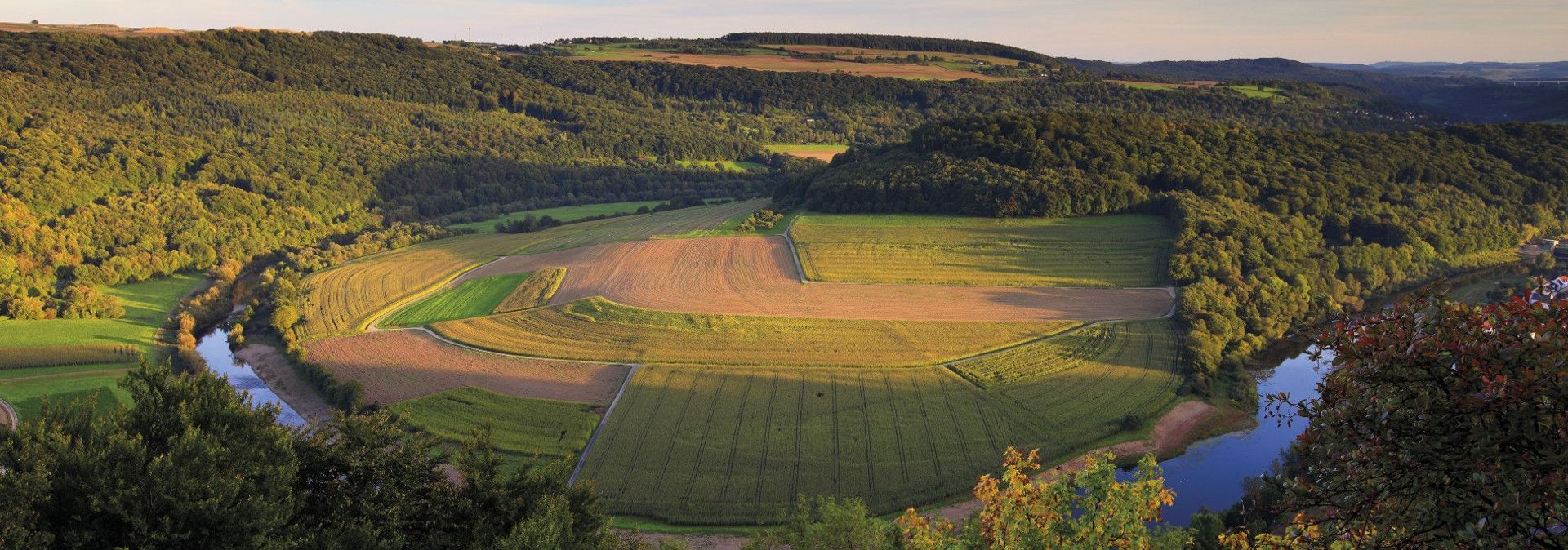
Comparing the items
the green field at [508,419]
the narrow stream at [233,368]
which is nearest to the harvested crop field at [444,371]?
the green field at [508,419]

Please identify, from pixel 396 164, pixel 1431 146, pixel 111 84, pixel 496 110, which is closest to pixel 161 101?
pixel 111 84

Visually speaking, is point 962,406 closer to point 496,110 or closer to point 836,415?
point 836,415

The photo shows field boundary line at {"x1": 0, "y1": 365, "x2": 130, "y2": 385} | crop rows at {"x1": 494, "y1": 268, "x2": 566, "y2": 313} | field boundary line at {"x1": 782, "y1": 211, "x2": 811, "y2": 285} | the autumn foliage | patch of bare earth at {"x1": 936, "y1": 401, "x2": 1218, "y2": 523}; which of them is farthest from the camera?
field boundary line at {"x1": 782, "y1": 211, "x2": 811, "y2": 285}

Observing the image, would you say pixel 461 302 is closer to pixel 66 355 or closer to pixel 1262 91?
pixel 66 355

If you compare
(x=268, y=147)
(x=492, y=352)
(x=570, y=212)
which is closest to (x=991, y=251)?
(x=492, y=352)

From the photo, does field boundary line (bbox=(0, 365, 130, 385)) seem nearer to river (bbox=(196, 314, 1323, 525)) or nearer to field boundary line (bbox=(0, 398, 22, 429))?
field boundary line (bbox=(0, 398, 22, 429))

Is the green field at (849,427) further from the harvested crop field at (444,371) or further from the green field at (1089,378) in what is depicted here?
the harvested crop field at (444,371)

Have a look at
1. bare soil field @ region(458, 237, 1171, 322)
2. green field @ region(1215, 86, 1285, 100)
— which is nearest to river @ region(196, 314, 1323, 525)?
bare soil field @ region(458, 237, 1171, 322)
